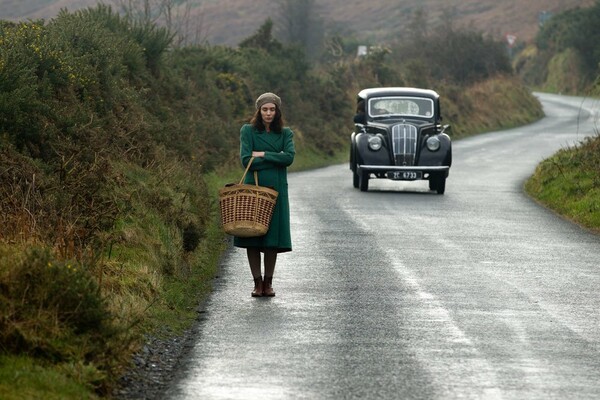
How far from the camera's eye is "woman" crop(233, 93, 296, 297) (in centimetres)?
1288

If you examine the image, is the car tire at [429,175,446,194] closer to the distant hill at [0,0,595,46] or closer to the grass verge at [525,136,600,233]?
the grass verge at [525,136,600,233]

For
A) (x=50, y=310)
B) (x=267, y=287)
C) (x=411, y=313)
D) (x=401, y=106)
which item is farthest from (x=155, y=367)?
(x=401, y=106)

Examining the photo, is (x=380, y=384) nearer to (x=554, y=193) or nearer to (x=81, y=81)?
(x=81, y=81)

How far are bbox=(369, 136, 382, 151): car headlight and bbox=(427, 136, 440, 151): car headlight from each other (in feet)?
3.41

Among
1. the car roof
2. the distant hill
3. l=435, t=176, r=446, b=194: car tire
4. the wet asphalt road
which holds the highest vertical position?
the distant hill

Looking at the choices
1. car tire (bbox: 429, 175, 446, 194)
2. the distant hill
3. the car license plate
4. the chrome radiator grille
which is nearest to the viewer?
car tire (bbox: 429, 175, 446, 194)

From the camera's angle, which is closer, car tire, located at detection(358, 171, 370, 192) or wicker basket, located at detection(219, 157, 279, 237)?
wicker basket, located at detection(219, 157, 279, 237)

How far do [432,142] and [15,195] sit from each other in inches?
611

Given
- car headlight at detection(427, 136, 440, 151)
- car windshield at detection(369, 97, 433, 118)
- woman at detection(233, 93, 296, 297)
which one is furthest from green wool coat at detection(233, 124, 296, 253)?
car windshield at detection(369, 97, 433, 118)

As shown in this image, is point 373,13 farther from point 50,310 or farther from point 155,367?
point 50,310

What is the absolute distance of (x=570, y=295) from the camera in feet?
43.3

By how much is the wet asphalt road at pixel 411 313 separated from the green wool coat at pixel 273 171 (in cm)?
57

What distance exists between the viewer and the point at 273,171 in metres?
13.0

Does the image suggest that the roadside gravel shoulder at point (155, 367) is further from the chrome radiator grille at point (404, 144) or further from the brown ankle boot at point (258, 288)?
the chrome radiator grille at point (404, 144)
